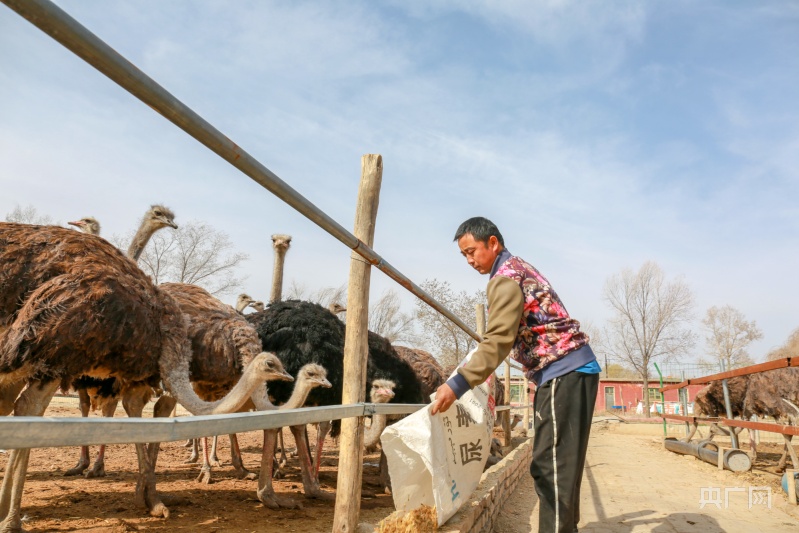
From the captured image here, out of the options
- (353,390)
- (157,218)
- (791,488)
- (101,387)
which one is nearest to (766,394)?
(791,488)

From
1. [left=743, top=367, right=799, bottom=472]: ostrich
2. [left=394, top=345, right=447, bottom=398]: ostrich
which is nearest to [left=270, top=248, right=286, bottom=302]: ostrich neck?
[left=394, top=345, right=447, bottom=398]: ostrich

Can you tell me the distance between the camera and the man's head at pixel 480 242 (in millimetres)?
3010

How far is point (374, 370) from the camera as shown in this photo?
6.78 metres

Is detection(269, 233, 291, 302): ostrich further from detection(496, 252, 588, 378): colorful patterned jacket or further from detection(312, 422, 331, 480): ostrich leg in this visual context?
detection(496, 252, 588, 378): colorful patterned jacket

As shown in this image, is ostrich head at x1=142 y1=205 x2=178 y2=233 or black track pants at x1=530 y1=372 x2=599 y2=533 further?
ostrich head at x1=142 y1=205 x2=178 y2=233

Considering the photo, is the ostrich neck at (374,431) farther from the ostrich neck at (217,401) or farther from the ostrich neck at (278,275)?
the ostrich neck at (278,275)

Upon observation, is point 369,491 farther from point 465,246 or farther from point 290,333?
point 465,246

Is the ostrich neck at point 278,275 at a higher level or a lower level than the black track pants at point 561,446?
higher

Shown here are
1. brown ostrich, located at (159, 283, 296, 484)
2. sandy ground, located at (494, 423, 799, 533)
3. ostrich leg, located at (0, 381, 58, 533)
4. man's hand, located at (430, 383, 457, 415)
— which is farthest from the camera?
brown ostrich, located at (159, 283, 296, 484)

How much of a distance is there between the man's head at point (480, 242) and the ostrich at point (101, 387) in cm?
268

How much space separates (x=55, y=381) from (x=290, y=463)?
527 cm

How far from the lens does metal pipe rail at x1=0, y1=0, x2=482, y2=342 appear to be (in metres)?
1.21

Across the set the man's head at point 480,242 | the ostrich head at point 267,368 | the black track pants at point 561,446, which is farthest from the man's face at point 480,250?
the ostrich head at point 267,368

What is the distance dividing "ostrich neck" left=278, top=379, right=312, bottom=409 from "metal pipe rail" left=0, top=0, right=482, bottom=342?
7.99 feet
